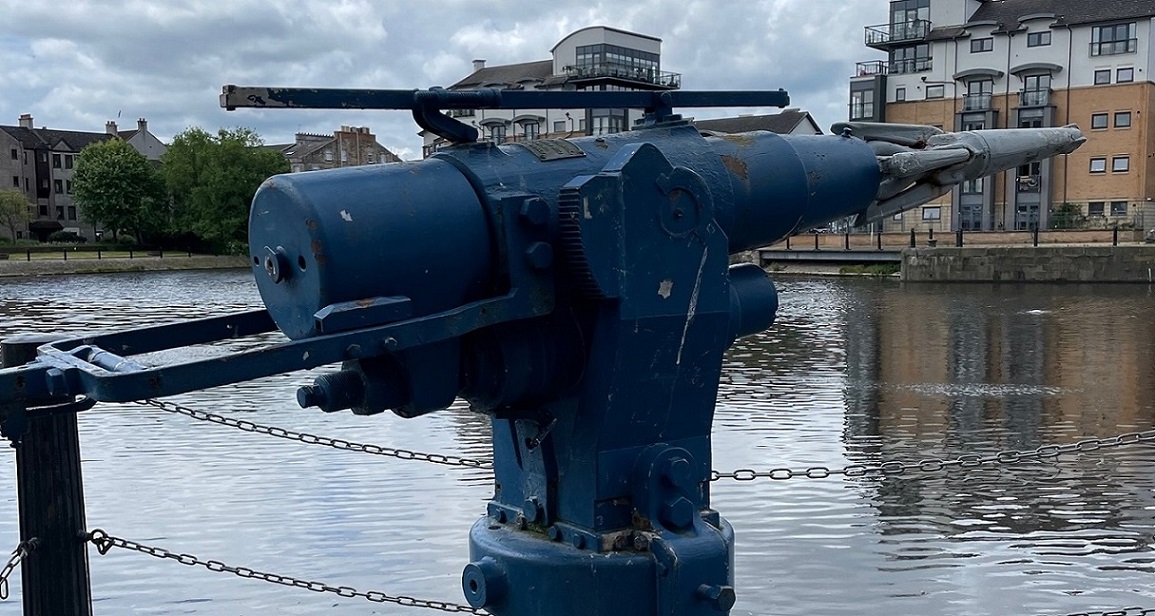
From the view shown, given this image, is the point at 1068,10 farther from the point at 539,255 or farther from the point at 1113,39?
the point at 539,255

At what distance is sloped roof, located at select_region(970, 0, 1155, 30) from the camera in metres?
58.4

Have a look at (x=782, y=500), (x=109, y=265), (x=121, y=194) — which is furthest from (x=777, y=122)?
(x=782, y=500)

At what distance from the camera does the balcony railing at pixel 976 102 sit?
62750 mm

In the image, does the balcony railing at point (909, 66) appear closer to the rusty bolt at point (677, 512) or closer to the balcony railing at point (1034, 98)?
the balcony railing at point (1034, 98)

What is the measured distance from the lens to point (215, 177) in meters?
78.9

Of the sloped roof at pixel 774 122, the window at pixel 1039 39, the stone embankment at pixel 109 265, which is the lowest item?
the stone embankment at pixel 109 265

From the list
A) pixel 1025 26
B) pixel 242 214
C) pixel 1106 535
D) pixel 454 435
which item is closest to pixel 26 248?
pixel 242 214

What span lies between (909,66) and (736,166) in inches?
2614

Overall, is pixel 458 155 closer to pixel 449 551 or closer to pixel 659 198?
pixel 659 198

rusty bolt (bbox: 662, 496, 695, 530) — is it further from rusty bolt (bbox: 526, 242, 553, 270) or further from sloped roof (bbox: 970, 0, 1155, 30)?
sloped roof (bbox: 970, 0, 1155, 30)

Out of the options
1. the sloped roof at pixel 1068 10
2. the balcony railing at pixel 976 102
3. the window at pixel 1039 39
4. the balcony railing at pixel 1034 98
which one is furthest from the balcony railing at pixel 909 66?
the balcony railing at pixel 1034 98

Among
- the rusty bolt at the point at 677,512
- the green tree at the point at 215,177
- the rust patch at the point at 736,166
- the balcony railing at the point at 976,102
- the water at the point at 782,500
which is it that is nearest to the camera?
the rusty bolt at the point at 677,512

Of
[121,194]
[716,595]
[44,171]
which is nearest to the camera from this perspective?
[716,595]

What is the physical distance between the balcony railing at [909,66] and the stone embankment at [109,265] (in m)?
39.0
